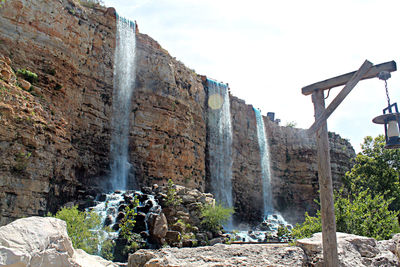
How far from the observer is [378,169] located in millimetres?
27219

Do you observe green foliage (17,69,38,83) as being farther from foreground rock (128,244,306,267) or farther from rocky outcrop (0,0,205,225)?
foreground rock (128,244,306,267)

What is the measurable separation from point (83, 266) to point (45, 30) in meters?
15.8

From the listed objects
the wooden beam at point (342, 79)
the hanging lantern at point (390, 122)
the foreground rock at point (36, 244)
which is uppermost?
the wooden beam at point (342, 79)

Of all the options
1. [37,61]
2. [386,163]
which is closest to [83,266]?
[37,61]

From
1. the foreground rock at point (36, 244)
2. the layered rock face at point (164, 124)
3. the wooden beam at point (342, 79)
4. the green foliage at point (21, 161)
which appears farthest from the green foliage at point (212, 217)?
the foreground rock at point (36, 244)

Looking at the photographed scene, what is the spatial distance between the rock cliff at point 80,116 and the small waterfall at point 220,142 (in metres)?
1.03

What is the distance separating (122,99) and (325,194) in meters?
18.0

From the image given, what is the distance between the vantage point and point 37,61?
55.1ft

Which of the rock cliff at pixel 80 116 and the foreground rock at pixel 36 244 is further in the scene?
the rock cliff at pixel 80 116

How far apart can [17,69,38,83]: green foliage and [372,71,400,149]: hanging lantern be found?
574 inches

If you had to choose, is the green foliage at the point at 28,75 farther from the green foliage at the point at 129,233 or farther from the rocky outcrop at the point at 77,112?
the green foliage at the point at 129,233

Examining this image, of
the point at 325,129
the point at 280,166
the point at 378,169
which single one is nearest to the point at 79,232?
the point at 325,129

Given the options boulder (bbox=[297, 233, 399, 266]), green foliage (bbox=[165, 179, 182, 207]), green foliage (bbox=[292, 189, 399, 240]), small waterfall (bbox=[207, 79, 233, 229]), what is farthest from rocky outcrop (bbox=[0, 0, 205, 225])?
boulder (bbox=[297, 233, 399, 266])

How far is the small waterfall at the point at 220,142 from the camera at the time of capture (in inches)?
1113
